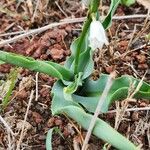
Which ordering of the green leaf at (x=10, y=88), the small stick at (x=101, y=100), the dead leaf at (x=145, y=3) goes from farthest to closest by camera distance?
the dead leaf at (x=145, y=3) → the green leaf at (x=10, y=88) → the small stick at (x=101, y=100)

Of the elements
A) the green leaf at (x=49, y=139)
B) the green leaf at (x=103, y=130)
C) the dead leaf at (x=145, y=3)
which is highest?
the dead leaf at (x=145, y=3)

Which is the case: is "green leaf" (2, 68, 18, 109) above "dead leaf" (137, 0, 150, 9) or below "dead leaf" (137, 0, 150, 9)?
below

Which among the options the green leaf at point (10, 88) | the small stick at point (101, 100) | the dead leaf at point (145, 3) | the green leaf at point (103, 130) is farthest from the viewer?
the dead leaf at point (145, 3)

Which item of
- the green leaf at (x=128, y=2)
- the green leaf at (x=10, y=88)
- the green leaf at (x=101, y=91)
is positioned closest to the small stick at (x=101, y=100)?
the green leaf at (x=101, y=91)

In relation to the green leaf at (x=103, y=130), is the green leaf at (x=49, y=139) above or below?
below

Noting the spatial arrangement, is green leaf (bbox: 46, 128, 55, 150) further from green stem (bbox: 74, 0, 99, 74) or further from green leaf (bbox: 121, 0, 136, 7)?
Result: green leaf (bbox: 121, 0, 136, 7)

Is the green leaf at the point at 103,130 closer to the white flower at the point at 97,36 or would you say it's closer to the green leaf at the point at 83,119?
the green leaf at the point at 83,119

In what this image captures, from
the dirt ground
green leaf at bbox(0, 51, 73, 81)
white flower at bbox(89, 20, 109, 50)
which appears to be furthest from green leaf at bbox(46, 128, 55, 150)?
white flower at bbox(89, 20, 109, 50)

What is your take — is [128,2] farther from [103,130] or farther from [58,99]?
[103,130]

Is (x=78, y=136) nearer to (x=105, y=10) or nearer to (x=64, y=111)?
(x=64, y=111)
